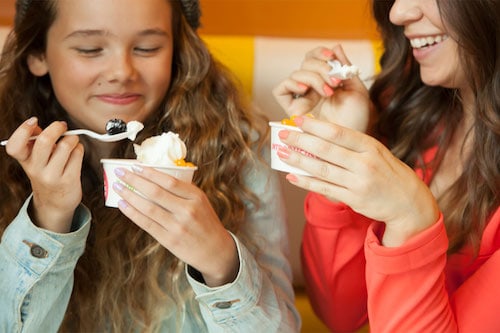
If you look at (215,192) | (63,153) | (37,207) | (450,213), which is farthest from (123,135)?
(450,213)

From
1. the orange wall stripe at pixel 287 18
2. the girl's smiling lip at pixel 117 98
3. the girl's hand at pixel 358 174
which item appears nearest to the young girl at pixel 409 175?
the girl's hand at pixel 358 174

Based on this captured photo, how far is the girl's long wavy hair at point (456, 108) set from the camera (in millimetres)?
1432

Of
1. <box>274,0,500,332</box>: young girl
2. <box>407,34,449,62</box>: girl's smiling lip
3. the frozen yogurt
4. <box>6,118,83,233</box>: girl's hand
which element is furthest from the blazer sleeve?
<box>6,118,83,233</box>: girl's hand

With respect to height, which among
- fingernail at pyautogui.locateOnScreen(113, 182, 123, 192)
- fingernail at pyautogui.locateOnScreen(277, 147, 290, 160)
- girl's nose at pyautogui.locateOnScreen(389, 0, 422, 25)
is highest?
girl's nose at pyautogui.locateOnScreen(389, 0, 422, 25)

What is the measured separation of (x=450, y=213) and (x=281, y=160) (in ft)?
1.73

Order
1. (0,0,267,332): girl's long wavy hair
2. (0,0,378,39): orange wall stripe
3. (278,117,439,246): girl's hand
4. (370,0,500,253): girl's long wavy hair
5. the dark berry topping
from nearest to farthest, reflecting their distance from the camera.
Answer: (278,117,439,246): girl's hand
the dark berry topping
(370,0,500,253): girl's long wavy hair
(0,0,267,332): girl's long wavy hair
(0,0,378,39): orange wall stripe

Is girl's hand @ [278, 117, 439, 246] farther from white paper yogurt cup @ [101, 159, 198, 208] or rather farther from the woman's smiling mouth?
the woman's smiling mouth

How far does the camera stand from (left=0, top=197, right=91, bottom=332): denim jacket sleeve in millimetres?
1343

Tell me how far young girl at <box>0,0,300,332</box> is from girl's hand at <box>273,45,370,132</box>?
4.7 inches

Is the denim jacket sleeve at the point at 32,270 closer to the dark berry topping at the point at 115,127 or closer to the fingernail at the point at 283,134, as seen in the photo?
the dark berry topping at the point at 115,127

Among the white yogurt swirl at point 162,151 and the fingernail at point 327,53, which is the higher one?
the fingernail at point 327,53

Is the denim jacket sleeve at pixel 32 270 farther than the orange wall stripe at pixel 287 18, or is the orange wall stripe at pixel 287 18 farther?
the orange wall stripe at pixel 287 18

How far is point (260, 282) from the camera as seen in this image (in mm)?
1421

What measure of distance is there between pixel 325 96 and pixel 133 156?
0.48 m
